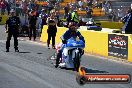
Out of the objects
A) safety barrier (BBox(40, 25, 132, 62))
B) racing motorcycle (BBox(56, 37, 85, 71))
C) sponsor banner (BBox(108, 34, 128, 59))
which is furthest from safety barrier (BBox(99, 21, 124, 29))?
racing motorcycle (BBox(56, 37, 85, 71))

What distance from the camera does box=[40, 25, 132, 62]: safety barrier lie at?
1931 centimetres

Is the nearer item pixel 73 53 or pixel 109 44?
pixel 73 53

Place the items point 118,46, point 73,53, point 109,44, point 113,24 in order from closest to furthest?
1. point 73,53
2. point 118,46
3. point 109,44
4. point 113,24

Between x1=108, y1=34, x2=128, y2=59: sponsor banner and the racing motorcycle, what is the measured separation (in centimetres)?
401

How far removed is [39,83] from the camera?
13.0 metres

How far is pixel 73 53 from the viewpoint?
15.7m

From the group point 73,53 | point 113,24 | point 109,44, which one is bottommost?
point 113,24

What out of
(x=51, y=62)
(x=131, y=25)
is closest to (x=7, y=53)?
(x=51, y=62)

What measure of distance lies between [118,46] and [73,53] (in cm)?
471

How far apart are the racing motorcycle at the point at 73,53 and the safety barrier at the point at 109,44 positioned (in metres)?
3.94

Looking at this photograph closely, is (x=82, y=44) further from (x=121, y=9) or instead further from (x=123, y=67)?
(x=121, y=9)

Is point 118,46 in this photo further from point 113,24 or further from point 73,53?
point 113,24

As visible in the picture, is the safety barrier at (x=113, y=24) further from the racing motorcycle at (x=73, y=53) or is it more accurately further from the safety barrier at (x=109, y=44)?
the racing motorcycle at (x=73, y=53)

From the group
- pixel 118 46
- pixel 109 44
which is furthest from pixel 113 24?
pixel 118 46
